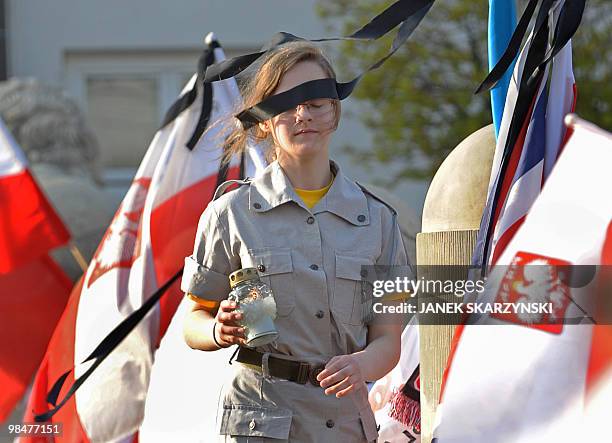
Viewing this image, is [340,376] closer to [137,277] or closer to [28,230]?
[137,277]

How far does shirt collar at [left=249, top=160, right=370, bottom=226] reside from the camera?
3.48m

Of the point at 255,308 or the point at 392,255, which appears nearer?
the point at 255,308

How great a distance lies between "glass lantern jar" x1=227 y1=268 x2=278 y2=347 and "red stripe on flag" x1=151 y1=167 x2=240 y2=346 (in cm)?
235

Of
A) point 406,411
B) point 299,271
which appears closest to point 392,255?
point 299,271

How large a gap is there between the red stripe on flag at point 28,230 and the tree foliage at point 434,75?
6037mm

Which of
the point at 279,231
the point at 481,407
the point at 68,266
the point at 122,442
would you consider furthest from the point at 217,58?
the point at 68,266

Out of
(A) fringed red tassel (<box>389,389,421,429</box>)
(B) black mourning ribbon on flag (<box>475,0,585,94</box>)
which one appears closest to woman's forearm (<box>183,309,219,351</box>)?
(B) black mourning ribbon on flag (<box>475,0,585,94</box>)

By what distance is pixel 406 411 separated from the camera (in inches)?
178

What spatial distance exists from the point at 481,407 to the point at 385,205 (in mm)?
670

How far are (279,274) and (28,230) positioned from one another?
138 inches

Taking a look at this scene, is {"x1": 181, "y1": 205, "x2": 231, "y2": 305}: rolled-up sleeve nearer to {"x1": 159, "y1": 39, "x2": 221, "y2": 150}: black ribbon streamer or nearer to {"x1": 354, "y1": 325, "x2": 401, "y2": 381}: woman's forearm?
{"x1": 354, "y1": 325, "x2": 401, "y2": 381}: woman's forearm

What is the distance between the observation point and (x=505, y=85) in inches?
173

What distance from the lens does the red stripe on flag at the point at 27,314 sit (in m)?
6.49

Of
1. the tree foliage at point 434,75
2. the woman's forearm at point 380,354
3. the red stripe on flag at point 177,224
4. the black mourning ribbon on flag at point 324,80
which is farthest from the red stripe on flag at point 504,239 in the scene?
the tree foliage at point 434,75
